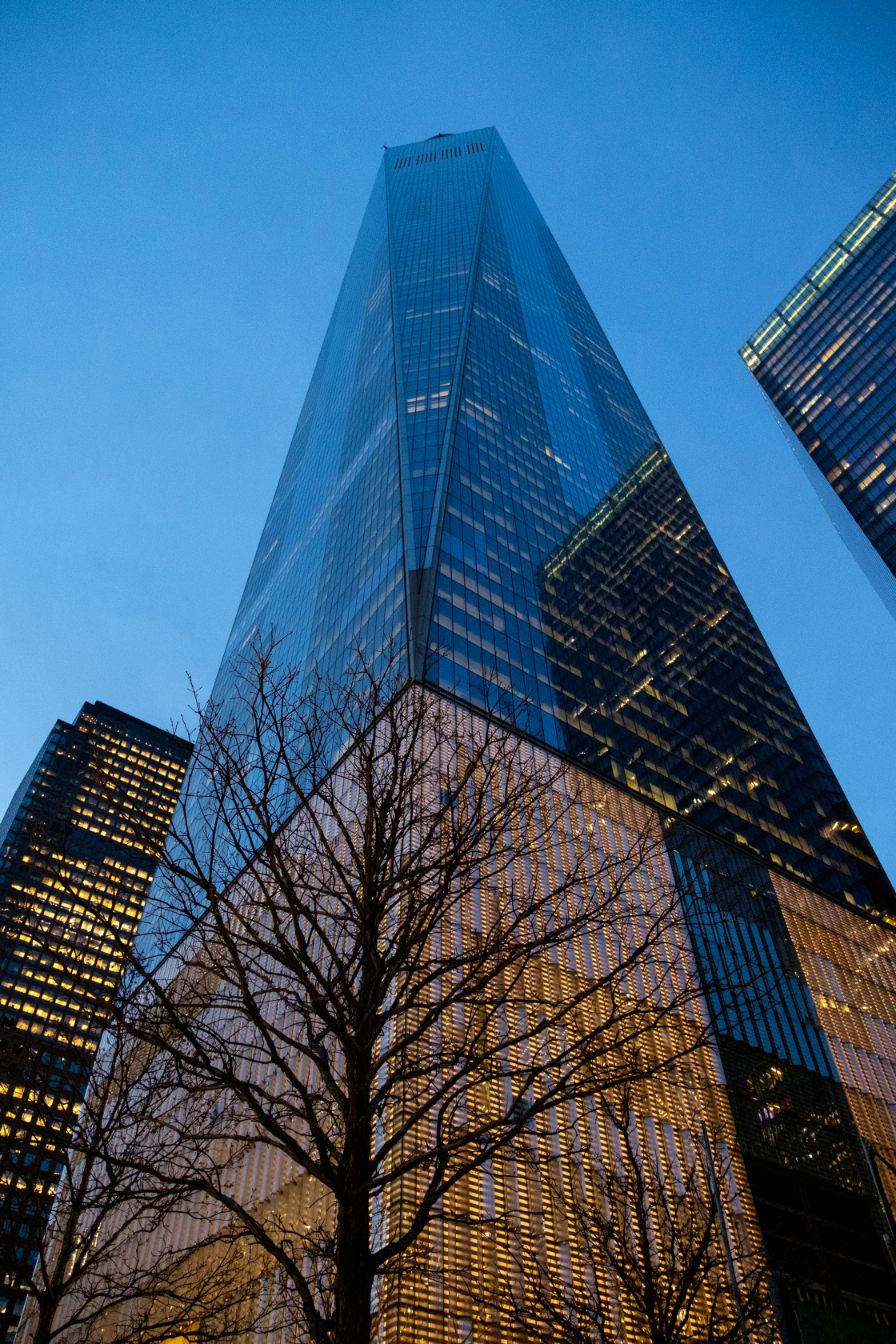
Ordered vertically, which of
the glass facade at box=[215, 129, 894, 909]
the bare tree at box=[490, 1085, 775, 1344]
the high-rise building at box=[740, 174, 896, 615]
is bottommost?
the bare tree at box=[490, 1085, 775, 1344]

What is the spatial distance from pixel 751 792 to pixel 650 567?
72.4ft

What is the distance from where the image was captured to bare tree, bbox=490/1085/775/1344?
13062mm

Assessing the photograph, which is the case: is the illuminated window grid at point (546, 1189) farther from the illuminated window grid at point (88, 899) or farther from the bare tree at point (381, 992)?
the illuminated window grid at point (88, 899)

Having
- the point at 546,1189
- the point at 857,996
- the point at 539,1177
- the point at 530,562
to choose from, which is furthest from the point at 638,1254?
the point at 530,562

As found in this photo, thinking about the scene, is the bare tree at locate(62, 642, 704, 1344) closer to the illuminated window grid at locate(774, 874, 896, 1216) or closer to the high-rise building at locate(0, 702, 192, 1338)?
the high-rise building at locate(0, 702, 192, 1338)

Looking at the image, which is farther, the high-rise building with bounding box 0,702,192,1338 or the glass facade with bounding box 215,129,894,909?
the glass facade with bounding box 215,129,894,909

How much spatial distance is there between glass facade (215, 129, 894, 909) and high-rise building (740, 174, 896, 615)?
27250 millimetres

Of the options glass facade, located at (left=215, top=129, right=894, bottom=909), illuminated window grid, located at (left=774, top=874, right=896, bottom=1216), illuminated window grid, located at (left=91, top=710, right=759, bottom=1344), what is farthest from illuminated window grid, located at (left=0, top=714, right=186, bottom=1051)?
illuminated window grid, located at (left=774, top=874, right=896, bottom=1216)

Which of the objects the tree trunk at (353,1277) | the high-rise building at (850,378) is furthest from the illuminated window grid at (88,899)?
the high-rise building at (850,378)

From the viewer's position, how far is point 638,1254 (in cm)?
2008

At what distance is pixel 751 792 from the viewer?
48594mm

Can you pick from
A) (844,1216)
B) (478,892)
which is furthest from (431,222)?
(844,1216)

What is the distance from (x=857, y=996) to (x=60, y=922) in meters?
34.8

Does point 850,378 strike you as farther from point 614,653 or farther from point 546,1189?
point 546,1189
